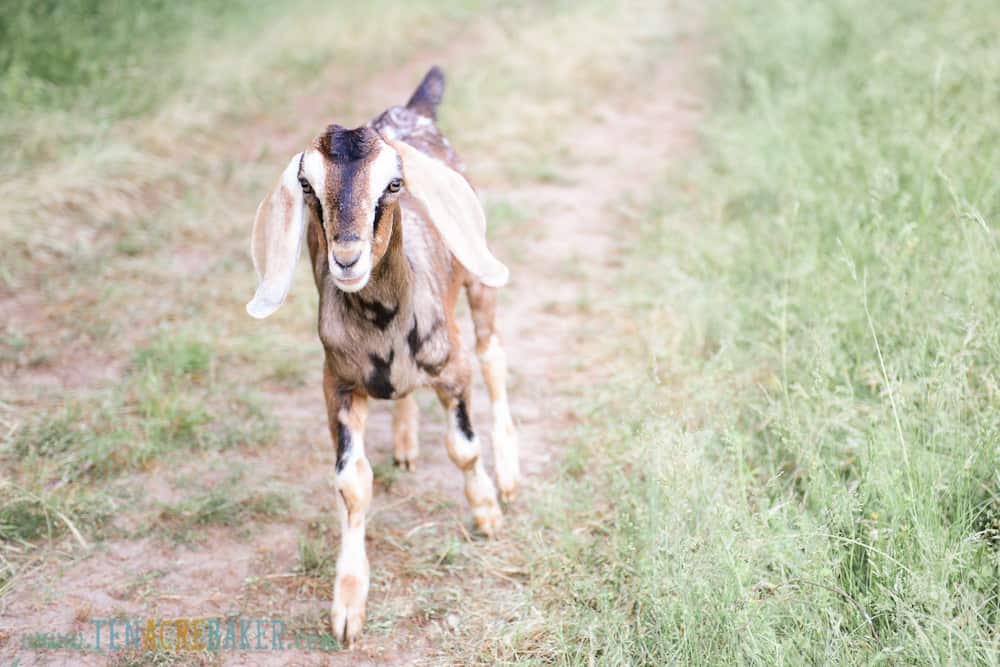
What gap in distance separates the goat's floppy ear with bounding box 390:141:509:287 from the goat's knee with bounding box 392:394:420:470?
1.08 m

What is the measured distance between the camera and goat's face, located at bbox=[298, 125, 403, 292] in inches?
97.9

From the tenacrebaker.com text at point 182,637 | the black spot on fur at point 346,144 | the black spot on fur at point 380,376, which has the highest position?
the black spot on fur at point 346,144

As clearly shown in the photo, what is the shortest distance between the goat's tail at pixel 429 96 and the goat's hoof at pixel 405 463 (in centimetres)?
152

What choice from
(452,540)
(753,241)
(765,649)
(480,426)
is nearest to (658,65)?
(753,241)

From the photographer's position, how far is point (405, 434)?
3734 millimetres

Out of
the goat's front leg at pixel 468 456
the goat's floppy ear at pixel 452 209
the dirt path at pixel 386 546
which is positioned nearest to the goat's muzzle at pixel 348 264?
the goat's floppy ear at pixel 452 209

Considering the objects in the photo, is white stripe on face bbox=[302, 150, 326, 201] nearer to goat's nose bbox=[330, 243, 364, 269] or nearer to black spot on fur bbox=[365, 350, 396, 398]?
goat's nose bbox=[330, 243, 364, 269]

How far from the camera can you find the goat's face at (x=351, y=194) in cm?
249

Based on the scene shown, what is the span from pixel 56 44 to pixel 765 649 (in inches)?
261

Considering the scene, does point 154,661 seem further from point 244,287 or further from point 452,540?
point 244,287

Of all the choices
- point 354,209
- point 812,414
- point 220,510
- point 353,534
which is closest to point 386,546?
point 353,534

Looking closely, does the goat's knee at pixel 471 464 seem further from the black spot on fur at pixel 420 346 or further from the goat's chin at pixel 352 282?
the goat's chin at pixel 352 282

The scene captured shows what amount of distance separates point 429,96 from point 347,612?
7.82 ft

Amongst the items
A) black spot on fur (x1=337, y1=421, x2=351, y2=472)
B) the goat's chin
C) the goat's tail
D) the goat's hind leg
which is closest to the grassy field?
the goat's hind leg
